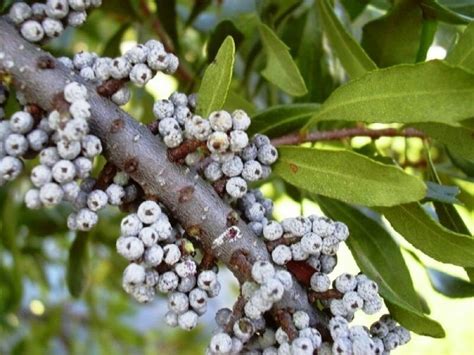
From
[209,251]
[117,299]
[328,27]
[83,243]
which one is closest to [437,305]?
[117,299]

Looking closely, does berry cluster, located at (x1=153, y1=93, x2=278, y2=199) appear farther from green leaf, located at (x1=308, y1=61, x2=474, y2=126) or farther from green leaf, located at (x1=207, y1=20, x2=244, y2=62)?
green leaf, located at (x1=207, y1=20, x2=244, y2=62)

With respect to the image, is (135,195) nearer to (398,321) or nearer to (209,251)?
(209,251)

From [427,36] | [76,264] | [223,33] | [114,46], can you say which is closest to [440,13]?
[427,36]

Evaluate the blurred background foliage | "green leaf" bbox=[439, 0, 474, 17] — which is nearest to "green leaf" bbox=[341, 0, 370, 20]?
the blurred background foliage

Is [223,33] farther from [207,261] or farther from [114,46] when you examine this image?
[207,261]

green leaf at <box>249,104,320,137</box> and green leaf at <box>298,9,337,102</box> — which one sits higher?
green leaf at <box>249,104,320,137</box>

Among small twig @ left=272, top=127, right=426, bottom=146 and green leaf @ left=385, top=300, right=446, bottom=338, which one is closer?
green leaf @ left=385, top=300, right=446, bottom=338

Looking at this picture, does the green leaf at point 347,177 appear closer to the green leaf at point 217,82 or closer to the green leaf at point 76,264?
the green leaf at point 217,82
